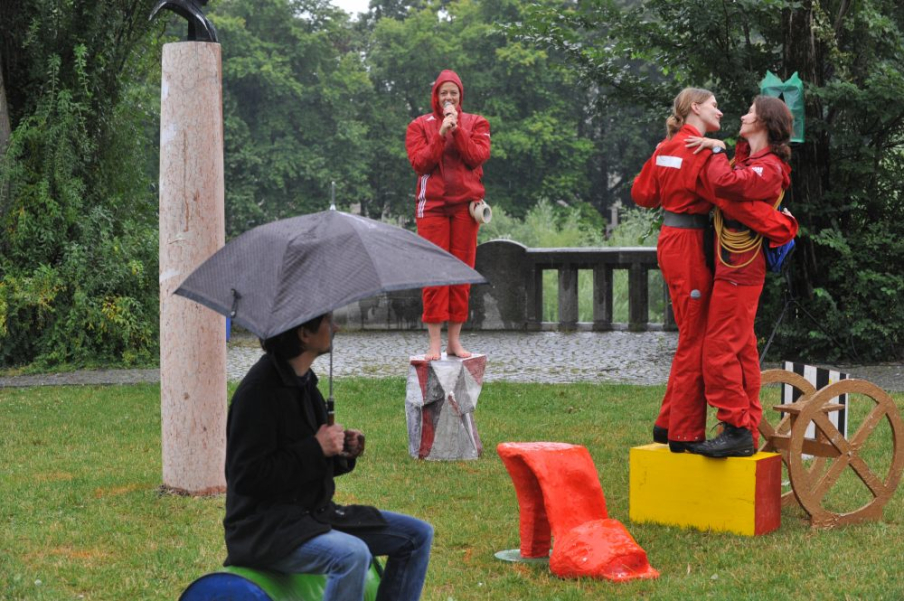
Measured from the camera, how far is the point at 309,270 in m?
4.10

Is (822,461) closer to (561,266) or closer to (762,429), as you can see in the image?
(762,429)

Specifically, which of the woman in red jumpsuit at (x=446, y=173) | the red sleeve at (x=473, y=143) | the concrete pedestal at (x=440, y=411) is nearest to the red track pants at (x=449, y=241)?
the woman in red jumpsuit at (x=446, y=173)

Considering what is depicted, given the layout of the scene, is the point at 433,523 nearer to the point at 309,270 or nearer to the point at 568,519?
the point at 568,519

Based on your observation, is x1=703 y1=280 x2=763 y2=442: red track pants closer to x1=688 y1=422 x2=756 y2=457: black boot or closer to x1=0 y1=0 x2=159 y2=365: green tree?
x1=688 y1=422 x2=756 y2=457: black boot

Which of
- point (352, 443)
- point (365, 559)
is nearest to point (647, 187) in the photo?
point (352, 443)

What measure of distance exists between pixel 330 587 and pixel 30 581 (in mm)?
2283

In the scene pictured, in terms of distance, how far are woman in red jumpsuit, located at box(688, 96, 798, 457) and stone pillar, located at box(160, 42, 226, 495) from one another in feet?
9.28

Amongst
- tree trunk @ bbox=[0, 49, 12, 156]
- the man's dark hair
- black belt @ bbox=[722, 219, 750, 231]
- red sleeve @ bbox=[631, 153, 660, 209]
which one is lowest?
the man's dark hair

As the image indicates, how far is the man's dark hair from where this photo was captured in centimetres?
421

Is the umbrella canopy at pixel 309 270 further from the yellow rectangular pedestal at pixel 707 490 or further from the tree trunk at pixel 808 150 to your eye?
the tree trunk at pixel 808 150

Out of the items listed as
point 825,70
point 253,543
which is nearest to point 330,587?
point 253,543

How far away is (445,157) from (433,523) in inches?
125

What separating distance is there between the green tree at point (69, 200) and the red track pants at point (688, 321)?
9.12 meters

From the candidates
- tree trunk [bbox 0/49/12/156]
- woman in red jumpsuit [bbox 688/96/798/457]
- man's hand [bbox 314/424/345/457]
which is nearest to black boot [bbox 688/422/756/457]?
woman in red jumpsuit [bbox 688/96/798/457]
